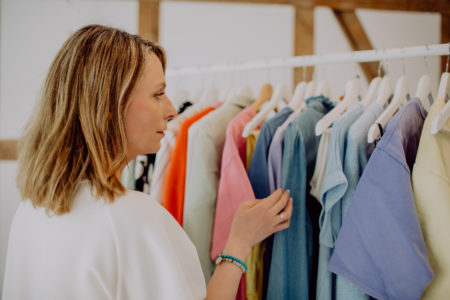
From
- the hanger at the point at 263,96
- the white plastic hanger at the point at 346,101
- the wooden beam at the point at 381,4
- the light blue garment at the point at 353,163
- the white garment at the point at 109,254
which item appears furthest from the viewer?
the wooden beam at the point at 381,4

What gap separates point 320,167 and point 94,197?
2.05 feet

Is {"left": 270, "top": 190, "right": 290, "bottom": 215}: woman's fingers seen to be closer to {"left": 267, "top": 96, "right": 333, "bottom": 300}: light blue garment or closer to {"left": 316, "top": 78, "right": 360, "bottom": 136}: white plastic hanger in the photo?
{"left": 267, "top": 96, "right": 333, "bottom": 300}: light blue garment

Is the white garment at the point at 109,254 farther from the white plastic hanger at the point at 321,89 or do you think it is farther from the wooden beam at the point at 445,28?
the wooden beam at the point at 445,28

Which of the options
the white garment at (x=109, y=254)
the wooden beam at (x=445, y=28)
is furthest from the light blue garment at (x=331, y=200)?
the wooden beam at (x=445, y=28)

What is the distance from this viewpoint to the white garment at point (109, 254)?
63 centimetres

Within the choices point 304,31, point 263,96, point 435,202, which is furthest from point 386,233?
point 304,31

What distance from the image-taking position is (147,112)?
753 millimetres

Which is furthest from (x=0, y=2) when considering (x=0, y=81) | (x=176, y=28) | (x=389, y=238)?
(x=389, y=238)

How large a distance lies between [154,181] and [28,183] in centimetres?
48

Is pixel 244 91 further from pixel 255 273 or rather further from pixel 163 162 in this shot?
pixel 255 273

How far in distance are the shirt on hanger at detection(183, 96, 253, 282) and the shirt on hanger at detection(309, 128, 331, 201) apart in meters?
0.31

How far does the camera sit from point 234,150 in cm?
102

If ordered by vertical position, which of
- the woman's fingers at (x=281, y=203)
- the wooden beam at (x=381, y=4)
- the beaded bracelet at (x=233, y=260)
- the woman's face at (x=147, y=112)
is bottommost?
the beaded bracelet at (x=233, y=260)

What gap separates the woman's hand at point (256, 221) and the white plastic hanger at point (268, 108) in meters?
0.23
